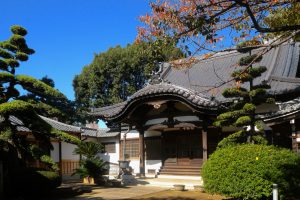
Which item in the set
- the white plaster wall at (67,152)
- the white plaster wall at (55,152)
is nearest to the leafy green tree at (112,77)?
the white plaster wall at (67,152)

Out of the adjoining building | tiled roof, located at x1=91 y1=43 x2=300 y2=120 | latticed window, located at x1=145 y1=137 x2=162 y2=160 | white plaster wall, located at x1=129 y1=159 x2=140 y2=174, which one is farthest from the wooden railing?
latticed window, located at x1=145 y1=137 x2=162 y2=160

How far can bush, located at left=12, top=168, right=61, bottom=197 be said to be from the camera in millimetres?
13955

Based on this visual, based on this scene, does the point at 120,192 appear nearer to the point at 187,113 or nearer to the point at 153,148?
the point at 187,113

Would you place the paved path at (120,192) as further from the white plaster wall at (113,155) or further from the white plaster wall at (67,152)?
the white plaster wall at (67,152)

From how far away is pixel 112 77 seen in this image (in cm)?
3822

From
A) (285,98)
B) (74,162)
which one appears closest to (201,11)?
(285,98)

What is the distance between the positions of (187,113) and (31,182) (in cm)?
916

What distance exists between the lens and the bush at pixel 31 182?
13955 millimetres

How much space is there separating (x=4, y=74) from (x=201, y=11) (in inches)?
379

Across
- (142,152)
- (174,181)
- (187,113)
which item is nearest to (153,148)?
(142,152)

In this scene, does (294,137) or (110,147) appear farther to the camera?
(110,147)

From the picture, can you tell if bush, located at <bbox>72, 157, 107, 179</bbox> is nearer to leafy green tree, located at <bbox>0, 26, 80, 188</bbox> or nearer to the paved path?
the paved path

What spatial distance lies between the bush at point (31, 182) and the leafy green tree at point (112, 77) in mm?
22503

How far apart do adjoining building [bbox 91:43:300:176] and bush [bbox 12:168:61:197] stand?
23.3 feet
